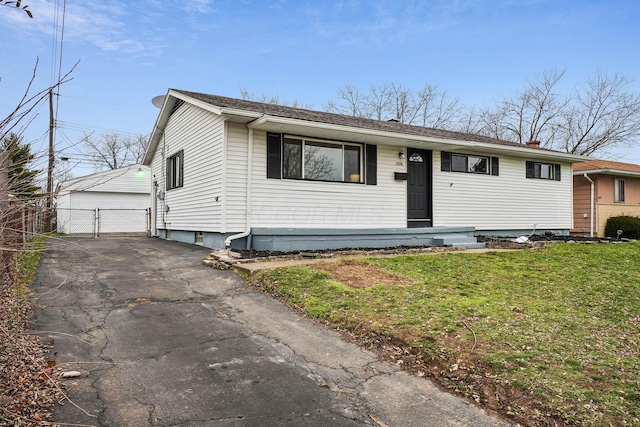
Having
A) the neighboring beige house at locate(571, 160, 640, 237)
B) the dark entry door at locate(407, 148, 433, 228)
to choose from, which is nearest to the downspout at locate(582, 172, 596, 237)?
the neighboring beige house at locate(571, 160, 640, 237)

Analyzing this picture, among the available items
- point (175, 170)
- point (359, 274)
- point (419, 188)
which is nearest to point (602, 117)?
point (419, 188)

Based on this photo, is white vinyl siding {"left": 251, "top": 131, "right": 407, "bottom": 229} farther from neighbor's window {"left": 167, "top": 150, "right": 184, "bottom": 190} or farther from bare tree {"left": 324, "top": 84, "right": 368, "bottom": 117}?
bare tree {"left": 324, "top": 84, "right": 368, "bottom": 117}

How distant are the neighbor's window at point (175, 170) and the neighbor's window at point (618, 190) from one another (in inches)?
758

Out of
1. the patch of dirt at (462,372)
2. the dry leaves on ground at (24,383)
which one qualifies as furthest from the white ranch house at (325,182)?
the dry leaves on ground at (24,383)

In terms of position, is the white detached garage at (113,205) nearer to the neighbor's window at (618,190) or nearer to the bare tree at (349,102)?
the bare tree at (349,102)

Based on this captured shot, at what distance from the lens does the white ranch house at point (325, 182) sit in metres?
9.40

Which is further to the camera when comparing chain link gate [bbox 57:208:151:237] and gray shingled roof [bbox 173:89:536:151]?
chain link gate [bbox 57:208:151:237]

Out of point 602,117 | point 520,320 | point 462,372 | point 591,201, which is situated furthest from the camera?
point 602,117

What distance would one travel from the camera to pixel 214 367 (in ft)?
11.2

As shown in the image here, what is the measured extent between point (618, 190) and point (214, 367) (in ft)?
71.1

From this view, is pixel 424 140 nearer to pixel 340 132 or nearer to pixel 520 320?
pixel 340 132

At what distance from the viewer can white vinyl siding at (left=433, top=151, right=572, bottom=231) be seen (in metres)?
12.4

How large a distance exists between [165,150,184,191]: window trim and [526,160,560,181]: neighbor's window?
12022mm

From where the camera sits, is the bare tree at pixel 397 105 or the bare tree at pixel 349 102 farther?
the bare tree at pixel 349 102
